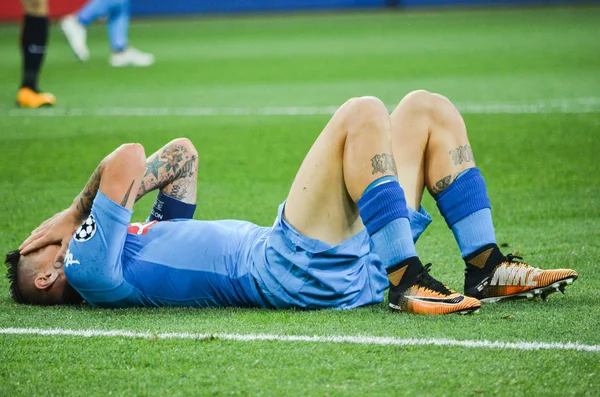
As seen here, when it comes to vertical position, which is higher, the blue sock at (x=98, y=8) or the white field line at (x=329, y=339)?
the blue sock at (x=98, y=8)

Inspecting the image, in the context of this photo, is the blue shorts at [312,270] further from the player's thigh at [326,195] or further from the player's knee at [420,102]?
the player's knee at [420,102]

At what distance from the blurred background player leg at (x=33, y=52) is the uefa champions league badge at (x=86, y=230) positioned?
8.12 meters

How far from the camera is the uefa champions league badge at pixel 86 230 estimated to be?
3992 millimetres

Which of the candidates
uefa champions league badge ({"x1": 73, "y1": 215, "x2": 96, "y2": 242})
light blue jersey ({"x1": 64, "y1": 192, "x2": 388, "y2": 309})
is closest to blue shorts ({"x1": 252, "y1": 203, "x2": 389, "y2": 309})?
light blue jersey ({"x1": 64, "y1": 192, "x2": 388, "y2": 309})

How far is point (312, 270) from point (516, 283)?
83 centimetres

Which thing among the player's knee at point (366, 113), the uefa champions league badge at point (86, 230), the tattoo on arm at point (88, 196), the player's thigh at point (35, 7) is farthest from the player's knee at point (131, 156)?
the player's thigh at point (35, 7)

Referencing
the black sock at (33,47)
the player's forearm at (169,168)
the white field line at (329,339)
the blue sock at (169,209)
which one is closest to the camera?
the white field line at (329,339)

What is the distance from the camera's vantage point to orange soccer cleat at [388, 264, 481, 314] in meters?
4.00

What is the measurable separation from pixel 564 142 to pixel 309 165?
499 cm

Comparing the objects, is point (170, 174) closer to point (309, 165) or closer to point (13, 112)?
point (309, 165)

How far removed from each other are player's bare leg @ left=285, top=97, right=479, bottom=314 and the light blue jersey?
0.09m

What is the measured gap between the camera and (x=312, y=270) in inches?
157

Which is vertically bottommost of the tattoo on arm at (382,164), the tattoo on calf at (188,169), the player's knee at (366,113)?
the tattoo on calf at (188,169)

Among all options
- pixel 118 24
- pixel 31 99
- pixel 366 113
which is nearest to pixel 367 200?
pixel 366 113
